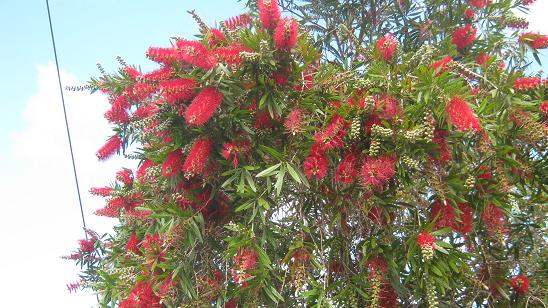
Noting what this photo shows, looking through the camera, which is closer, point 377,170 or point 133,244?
point 377,170

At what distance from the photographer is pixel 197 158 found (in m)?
2.89

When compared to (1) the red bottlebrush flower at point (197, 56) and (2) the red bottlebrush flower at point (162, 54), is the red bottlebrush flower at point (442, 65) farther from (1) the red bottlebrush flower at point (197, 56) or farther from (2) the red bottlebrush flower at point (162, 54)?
(2) the red bottlebrush flower at point (162, 54)

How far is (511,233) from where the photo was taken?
3.51 m

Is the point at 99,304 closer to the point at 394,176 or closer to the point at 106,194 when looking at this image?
the point at 106,194

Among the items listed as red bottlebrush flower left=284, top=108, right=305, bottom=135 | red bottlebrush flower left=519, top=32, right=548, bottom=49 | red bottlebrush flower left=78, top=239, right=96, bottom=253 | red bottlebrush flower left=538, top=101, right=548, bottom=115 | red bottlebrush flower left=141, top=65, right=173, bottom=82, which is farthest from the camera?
red bottlebrush flower left=78, top=239, right=96, bottom=253

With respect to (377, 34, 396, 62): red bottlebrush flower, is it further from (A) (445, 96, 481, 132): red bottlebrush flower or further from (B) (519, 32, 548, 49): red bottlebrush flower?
(B) (519, 32, 548, 49): red bottlebrush flower

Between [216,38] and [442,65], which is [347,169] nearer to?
[442,65]

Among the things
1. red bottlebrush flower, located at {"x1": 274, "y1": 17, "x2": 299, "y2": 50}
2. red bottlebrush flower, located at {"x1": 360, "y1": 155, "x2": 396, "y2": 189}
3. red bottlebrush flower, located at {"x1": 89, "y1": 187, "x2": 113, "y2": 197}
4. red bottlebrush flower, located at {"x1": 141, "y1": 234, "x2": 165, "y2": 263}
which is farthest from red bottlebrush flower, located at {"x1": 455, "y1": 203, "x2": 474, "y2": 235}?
red bottlebrush flower, located at {"x1": 89, "y1": 187, "x2": 113, "y2": 197}

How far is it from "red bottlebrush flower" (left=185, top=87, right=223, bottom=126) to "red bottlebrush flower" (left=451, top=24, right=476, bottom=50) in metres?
2.24

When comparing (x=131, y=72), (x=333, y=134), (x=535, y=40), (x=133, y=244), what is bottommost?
(x=333, y=134)

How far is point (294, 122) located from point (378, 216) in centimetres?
69

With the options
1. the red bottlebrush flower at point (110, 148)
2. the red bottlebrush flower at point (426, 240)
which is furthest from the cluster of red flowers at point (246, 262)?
the red bottlebrush flower at point (110, 148)

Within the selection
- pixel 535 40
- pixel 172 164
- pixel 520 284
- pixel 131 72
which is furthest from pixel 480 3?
pixel 172 164

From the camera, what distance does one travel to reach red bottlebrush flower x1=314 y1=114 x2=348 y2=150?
283cm
